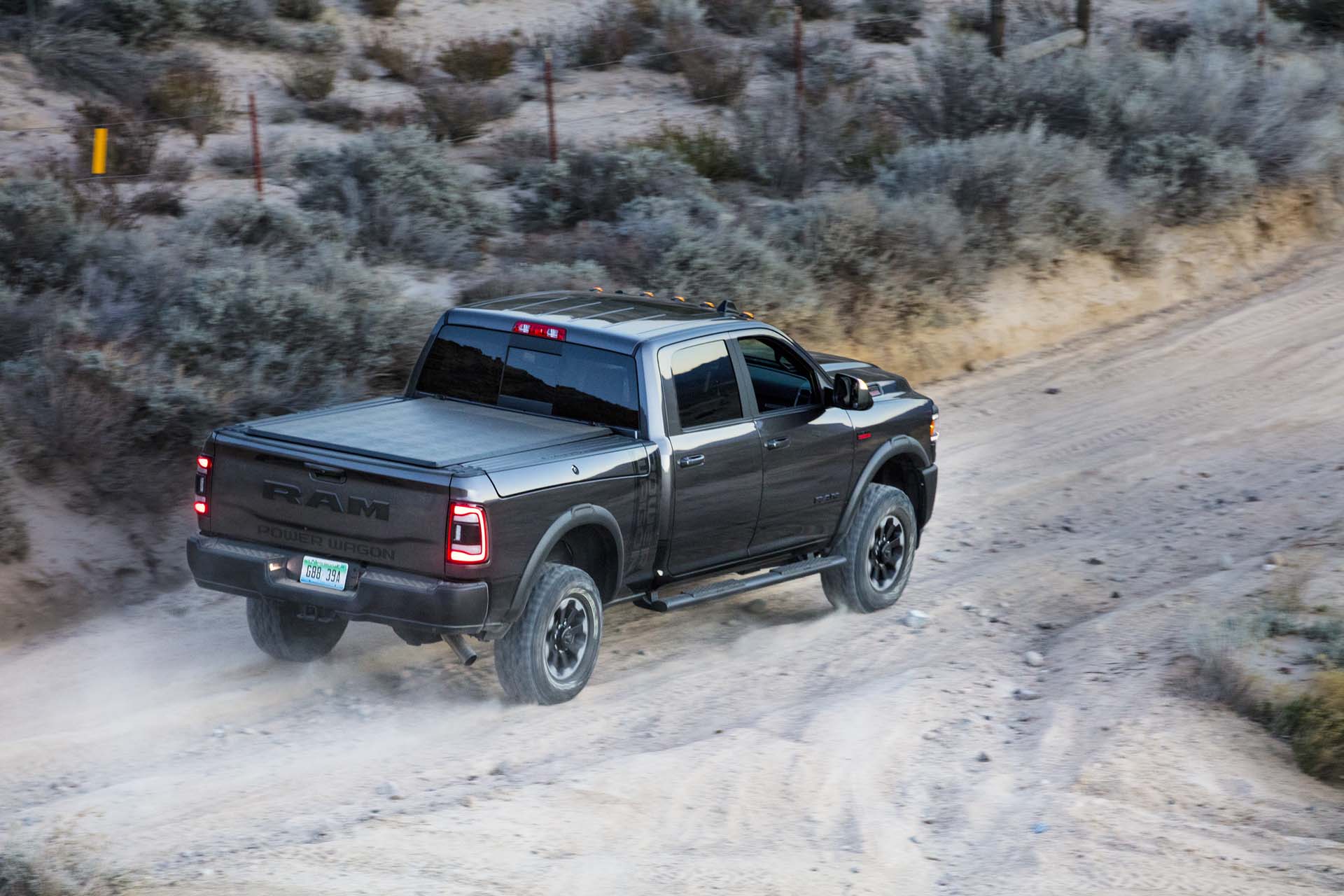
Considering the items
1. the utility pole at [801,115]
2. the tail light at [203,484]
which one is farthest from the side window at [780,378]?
the utility pole at [801,115]

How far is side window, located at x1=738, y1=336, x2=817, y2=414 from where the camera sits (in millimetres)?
8305

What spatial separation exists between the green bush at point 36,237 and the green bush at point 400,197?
2.76 metres

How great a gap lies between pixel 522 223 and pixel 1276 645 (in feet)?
32.6

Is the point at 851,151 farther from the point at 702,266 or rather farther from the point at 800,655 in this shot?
the point at 800,655

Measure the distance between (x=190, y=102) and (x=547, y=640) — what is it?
556 inches

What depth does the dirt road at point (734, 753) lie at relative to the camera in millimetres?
5582

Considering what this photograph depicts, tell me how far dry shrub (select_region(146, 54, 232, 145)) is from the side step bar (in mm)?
12305

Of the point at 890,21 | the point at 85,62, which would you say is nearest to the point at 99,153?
the point at 85,62

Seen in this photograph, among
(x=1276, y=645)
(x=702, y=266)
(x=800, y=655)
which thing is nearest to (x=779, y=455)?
(x=800, y=655)

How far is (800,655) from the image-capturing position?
8250 millimetres

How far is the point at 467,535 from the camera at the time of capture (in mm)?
6355

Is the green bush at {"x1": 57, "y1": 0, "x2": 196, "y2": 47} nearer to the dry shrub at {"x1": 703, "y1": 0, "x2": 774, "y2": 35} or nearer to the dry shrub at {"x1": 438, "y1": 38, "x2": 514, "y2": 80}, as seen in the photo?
the dry shrub at {"x1": 438, "y1": 38, "x2": 514, "y2": 80}

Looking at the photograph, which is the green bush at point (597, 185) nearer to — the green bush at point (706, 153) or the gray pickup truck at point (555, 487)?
the green bush at point (706, 153)

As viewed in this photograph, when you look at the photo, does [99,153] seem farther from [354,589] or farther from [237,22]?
[237,22]
